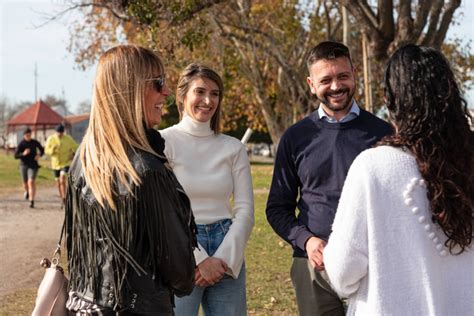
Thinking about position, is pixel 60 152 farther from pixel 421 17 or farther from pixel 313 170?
pixel 313 170

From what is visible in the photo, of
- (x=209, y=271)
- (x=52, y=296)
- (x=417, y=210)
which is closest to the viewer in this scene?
(x=417, y=210)

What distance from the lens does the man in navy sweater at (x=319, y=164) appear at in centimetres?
392

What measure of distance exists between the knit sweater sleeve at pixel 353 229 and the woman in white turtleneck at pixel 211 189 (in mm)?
1385

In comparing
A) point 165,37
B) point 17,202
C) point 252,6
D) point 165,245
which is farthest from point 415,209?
point 252,6

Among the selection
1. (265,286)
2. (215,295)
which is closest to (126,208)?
(215,295)

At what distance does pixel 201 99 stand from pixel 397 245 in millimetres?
1929

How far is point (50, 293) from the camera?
10.2 feet

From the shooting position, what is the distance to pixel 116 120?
3.01 m

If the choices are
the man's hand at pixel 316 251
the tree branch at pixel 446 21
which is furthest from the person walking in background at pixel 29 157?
the man's hand at pixel 316 251

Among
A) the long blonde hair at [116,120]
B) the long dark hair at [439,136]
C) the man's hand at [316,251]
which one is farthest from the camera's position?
the man's hand at [316,251]

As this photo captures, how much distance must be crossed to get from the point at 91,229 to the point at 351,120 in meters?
1.67

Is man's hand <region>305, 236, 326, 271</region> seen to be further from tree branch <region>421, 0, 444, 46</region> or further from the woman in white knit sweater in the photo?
tree branch <region>421, 0, 444, 46</region>

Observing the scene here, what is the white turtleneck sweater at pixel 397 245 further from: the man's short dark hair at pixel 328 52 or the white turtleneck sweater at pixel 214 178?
the white turtleneck sweater at pixel 214 178

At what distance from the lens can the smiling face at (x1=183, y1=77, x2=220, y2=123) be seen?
4.42m
